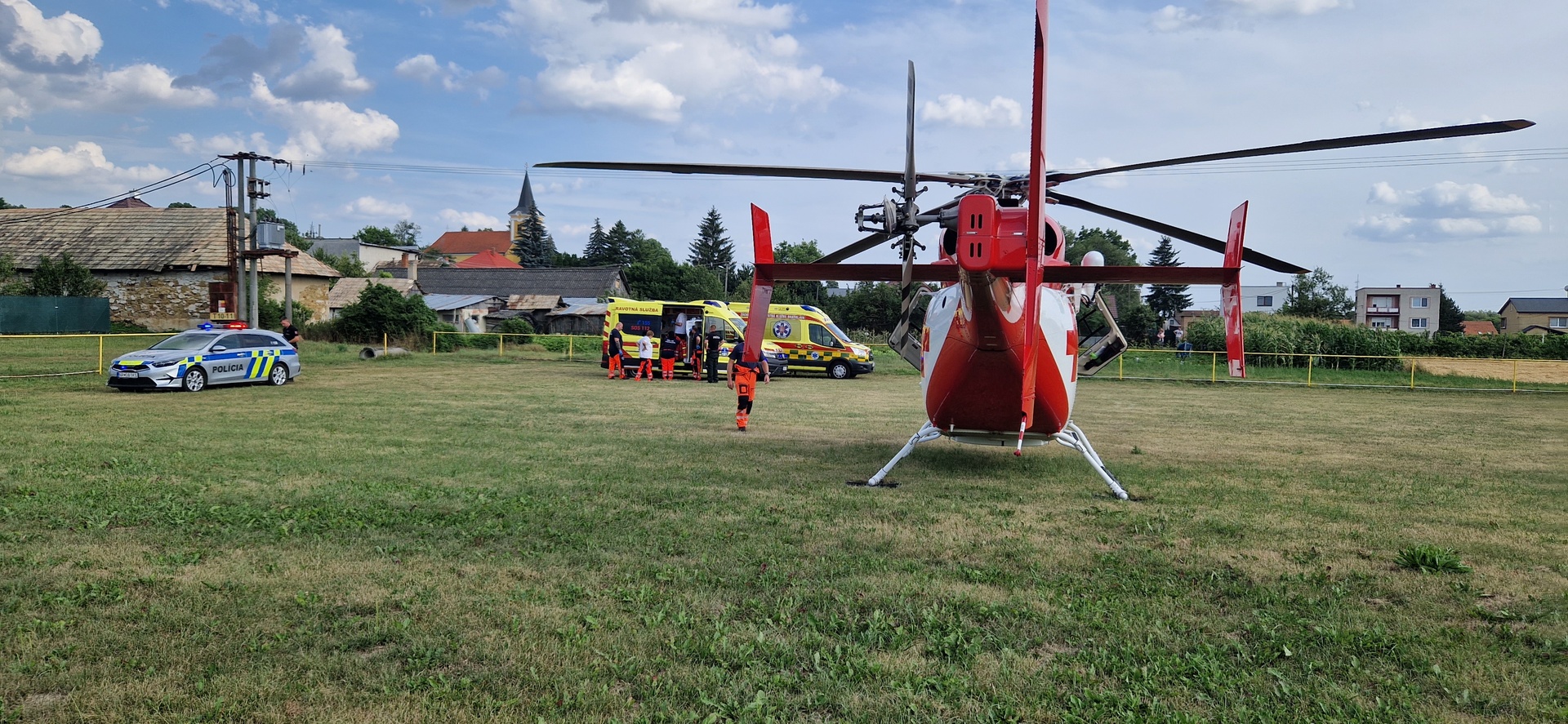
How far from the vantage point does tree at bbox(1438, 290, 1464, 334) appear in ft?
291

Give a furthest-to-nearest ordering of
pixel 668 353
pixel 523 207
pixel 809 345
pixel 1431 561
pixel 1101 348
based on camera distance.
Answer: pixel 523 207, pixel 809 345, pixel 668 353, pixel 1101 348, pixel 1431 561

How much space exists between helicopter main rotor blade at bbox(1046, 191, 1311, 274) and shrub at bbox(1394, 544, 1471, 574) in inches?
85.5

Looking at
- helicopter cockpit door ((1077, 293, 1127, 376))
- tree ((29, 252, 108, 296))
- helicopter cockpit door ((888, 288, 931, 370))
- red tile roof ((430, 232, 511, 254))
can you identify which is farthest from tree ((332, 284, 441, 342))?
red tile roof ((430, 232, 511, 254))

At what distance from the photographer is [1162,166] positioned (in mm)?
8836

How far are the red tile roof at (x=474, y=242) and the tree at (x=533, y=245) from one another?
3997 centimetres

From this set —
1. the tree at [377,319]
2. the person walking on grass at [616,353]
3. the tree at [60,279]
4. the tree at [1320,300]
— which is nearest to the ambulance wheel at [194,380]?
the person walking on grass at [616,353]

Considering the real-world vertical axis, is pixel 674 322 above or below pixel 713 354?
above

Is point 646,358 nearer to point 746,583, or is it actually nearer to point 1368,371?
point 746,583

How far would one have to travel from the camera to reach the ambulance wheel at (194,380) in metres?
18.7

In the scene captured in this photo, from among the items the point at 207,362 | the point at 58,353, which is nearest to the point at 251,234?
the point at 58,353

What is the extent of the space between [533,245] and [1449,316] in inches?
4051

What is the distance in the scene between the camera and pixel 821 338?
29625 millimetres

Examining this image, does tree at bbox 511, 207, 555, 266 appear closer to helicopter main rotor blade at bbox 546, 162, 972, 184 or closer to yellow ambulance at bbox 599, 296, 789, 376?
yellow ambulance at bbox 599, 296, 789, 376

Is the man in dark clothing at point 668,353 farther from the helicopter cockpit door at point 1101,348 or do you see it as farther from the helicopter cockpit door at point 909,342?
the helicopter cockpit door at point 1101,348
